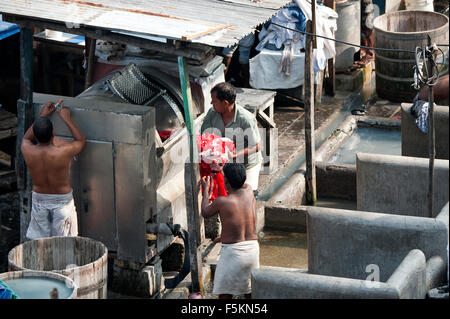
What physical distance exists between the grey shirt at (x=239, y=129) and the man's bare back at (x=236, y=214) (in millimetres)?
1097

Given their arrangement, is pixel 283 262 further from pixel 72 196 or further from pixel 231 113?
pixel 72 196

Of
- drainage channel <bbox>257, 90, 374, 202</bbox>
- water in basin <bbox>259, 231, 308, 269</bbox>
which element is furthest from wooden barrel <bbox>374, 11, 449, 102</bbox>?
water in basin <bbox>259, 231, 308, 269</bbox>

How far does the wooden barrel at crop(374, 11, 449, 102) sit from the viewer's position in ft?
47.3

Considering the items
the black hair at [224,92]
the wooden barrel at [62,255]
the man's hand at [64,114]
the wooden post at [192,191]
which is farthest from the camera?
the black hair at [224,92]

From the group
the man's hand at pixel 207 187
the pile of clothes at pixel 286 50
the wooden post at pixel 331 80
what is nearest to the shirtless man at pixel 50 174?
the man's hand at pixel 207 187

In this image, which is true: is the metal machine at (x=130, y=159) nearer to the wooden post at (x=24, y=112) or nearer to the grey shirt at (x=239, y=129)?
the wooden post at (x=24, y=112)

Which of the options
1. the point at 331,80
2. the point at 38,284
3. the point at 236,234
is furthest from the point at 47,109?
the point at 331,80

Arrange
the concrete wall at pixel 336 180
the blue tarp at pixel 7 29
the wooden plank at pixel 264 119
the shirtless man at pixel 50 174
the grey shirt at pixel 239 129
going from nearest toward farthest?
the shirtless man at pixel 50 174 → the grey shirt at pixel 239 129 → the wooden plank at pixel 264 119 → the blue tarp at pixel 7 29 → the concrete wall at pixel 336 180

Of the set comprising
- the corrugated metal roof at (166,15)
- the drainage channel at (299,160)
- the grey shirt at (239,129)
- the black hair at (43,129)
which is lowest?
the drainage channel at (299,160)

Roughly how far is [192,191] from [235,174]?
82 centimetres

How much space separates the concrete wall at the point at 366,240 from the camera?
312 inches

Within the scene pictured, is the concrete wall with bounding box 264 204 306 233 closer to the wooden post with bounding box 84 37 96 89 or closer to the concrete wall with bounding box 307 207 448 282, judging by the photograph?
the wooden post with bounding box 84 37 96 89

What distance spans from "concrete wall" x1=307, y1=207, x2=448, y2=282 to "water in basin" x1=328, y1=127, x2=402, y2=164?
4.91 m

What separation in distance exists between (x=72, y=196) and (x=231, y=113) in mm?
1782
